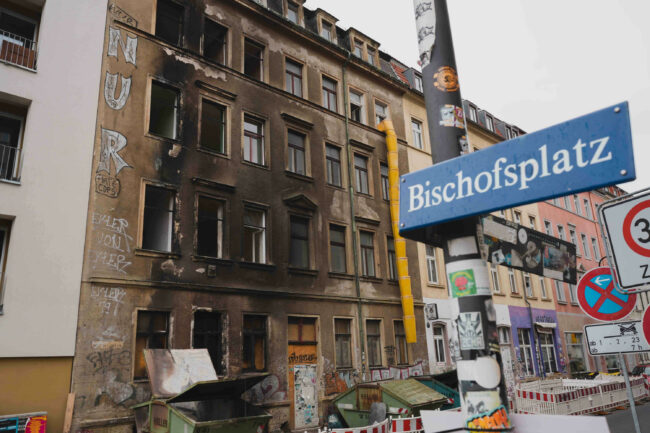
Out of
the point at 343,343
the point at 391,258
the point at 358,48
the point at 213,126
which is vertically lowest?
the point at 343,343

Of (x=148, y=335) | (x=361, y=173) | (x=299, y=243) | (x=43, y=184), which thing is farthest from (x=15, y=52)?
(x=361, y=173)

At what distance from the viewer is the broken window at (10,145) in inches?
491

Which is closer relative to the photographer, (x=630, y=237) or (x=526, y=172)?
(x=526, y=172)

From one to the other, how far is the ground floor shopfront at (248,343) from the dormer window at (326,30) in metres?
12.0

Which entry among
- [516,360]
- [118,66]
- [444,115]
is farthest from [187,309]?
[516,360]

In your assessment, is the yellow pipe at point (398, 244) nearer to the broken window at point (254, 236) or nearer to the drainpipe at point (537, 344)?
the broken window at point (254, 236)

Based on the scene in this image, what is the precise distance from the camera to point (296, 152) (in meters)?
19.1

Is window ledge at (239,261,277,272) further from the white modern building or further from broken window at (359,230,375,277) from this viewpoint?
the white modern building

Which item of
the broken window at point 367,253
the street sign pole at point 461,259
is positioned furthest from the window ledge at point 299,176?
the street sign pole at point 461,259

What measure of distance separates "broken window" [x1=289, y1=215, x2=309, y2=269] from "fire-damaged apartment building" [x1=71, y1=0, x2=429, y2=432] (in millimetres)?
82

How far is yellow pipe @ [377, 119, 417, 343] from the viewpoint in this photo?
2028cm

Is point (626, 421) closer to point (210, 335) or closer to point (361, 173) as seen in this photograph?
point (210, 335)

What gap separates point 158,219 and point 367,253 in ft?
30.7

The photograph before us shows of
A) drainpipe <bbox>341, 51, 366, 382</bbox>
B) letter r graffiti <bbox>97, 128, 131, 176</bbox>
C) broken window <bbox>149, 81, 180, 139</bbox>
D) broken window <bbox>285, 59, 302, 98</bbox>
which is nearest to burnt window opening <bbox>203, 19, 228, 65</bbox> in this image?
broken window <bbox>149, 81, 180, 139</bbox>
